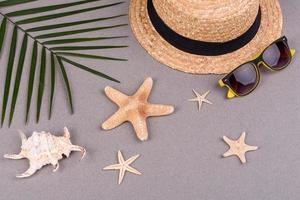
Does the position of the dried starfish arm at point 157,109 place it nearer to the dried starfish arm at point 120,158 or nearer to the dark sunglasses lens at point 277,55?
the dried starfish arm at point 120,158

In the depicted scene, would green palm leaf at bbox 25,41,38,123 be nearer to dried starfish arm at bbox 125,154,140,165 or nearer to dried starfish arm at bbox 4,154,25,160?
dried starfish arm at bbox 4,154,25,160

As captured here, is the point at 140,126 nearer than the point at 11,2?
Yes

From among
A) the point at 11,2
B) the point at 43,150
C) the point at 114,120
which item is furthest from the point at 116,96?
the point at 11,2

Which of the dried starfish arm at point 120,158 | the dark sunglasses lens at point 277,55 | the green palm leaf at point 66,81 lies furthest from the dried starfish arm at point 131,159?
the dark sunglasses lens at point 277,55

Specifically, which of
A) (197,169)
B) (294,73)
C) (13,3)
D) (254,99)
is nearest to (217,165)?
(197,169)

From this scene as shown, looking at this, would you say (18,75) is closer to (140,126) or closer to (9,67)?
(9,67)

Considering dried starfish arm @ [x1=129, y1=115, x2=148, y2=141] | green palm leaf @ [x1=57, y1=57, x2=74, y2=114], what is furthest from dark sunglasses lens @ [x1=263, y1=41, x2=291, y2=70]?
green palm leaf @ [x1=57, y1=57, x2=74, y2=114]
